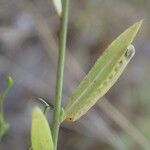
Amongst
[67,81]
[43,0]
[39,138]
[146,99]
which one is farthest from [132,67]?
[39,138]

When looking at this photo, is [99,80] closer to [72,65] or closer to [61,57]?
[61,57]

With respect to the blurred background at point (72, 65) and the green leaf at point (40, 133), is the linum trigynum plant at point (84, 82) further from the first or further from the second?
the blurred background at point (72, 65)

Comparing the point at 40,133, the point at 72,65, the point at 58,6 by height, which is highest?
the point at 58,6

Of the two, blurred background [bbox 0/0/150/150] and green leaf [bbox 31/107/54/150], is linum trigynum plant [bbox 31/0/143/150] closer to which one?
green leaf [bbox 31/107/54/150]

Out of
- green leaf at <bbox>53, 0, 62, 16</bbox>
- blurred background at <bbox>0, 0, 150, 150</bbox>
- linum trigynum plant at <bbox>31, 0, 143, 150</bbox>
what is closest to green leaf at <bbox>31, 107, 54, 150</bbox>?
linum trigynum plant at <bbox>31, 0, 143, 150</bbox>

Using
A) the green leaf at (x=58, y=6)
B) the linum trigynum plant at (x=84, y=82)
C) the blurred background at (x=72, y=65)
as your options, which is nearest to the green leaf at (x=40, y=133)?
the linum trigynum plant at (x=84, y=82)

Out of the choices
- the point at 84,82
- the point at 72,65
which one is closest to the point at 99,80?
the point at 84,82
